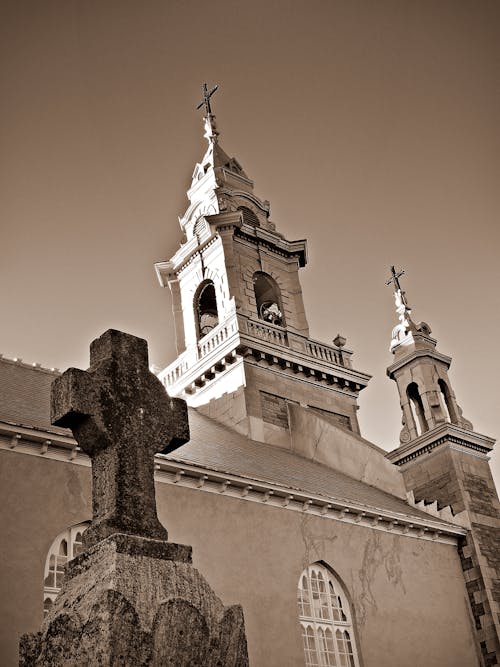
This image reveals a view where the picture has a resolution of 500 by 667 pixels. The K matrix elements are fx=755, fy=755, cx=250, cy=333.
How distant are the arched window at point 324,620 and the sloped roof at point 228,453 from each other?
5.44ft

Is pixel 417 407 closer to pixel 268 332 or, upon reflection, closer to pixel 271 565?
pixel 268 332

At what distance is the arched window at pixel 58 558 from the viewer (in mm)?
10659

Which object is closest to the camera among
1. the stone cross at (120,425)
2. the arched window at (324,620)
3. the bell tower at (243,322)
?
the stone cross at (120,425)

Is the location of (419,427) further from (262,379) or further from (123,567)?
(123,567)

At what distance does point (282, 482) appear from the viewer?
15438 mm

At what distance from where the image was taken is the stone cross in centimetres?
461

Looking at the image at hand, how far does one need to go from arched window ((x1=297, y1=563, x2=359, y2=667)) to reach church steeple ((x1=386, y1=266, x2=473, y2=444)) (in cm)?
883

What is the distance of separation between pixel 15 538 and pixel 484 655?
11.7 m

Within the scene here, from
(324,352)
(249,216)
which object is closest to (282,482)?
(324,352)

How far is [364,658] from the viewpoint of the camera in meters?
14.2

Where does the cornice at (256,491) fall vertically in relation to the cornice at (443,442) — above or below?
below

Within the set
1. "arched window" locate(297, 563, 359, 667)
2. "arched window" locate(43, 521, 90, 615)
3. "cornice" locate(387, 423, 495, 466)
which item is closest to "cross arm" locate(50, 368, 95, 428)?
"arched window" locate(43, 521, 90, 615)

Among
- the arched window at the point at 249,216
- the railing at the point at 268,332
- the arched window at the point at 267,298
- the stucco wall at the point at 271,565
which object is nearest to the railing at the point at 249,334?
the railing at the point at 268,332

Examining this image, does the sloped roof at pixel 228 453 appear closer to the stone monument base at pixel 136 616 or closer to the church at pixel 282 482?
the church at pixel 282 482
